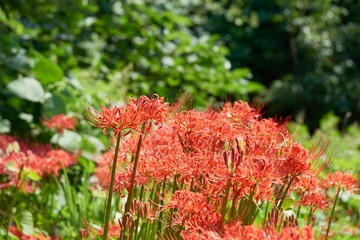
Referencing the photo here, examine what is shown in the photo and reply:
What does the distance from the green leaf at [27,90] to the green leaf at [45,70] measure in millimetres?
377

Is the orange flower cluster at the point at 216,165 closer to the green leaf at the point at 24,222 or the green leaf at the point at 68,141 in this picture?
the green leaf at the point at 24,222

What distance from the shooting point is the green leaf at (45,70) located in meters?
2.69

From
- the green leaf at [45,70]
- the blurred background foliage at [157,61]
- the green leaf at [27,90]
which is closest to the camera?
the green leaf at [27,90]

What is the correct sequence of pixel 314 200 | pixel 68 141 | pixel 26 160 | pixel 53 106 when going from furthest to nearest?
pixel 53 106
pixel 68 141
pixel 26 160
pixel 314 200

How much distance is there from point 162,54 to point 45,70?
6.25 ft

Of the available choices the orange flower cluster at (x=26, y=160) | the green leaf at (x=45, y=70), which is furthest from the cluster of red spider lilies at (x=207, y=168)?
the green leaf at (x=45, y=70)

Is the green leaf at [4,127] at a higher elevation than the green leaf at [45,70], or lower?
lower

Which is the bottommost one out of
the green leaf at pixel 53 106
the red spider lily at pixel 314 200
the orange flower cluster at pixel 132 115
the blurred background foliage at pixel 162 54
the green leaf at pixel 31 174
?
the green leaf at pixel 31 174

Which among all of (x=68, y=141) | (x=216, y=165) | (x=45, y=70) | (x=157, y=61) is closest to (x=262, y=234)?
(x=216, y=165)

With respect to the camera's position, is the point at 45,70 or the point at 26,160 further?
the point at 45,70

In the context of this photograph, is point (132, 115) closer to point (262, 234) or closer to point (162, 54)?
point (262, 234)

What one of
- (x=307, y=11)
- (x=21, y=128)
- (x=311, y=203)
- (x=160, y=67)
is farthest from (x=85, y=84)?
(x=307, y=11)

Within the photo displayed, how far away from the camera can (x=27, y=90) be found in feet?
7.41

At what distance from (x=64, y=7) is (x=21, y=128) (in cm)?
160
